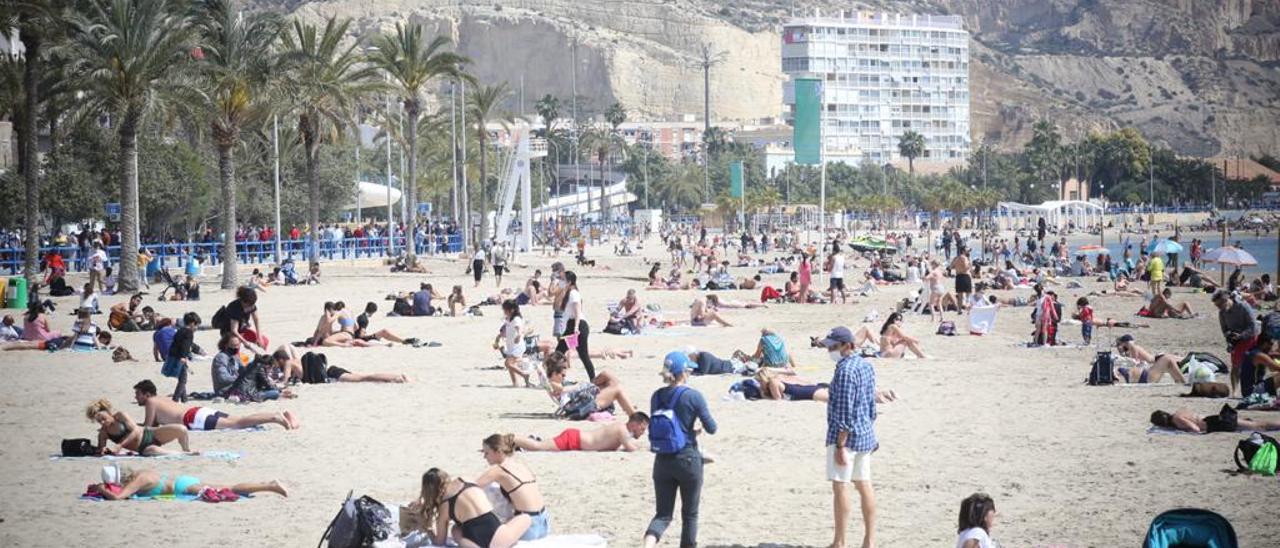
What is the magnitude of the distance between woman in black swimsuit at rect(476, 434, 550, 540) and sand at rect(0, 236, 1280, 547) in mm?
846

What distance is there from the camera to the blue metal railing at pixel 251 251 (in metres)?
42.8

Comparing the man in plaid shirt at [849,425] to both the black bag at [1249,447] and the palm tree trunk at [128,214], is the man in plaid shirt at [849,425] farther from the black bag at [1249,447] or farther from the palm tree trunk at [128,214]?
the palm tree trunk at [128,214]

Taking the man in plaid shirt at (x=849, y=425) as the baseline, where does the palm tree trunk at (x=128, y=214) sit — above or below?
above

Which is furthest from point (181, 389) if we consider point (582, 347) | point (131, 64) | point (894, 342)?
point (131, 64)

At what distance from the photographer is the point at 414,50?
54.9 metres

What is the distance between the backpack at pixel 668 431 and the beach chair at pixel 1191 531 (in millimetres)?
3066

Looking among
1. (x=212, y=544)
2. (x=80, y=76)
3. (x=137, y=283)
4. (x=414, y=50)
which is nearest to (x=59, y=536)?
(x=212, y=544)

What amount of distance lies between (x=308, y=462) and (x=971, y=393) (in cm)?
804

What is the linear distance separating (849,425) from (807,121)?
1406 inches

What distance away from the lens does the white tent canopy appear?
122000mm

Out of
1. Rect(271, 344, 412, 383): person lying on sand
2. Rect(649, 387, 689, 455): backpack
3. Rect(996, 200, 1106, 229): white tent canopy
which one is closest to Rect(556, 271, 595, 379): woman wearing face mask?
Rect(271, 344, 412, 383): person lying on sand

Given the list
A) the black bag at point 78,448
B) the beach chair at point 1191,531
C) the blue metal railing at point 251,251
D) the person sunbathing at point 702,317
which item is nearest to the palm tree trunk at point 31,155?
the blue metal railing at point 251,251

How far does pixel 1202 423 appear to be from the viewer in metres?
15.3

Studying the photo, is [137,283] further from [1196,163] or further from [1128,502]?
[1196,163]
